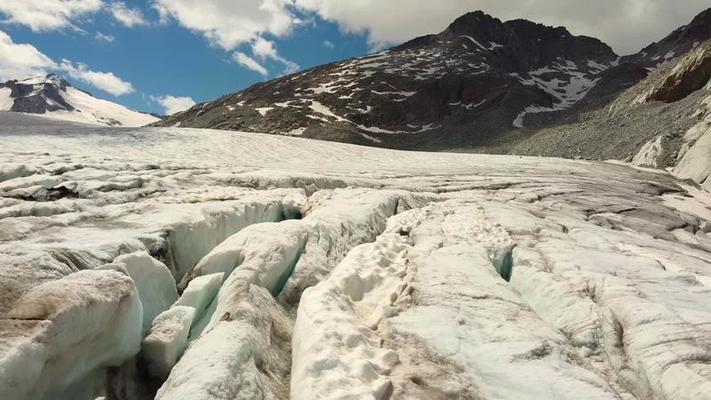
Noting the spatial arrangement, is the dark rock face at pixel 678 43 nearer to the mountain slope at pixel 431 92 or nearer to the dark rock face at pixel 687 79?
the mountain slope at pixel 431 92

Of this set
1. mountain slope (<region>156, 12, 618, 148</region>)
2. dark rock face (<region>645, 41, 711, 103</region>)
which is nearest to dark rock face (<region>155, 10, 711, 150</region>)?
mountain slope (<region>156, 12, 618, 148</region>)

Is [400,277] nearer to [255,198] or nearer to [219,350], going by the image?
[219,350]

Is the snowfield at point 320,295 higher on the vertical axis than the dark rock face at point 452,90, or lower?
lower

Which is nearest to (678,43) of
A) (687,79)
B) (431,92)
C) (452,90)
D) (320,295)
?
(452,90)

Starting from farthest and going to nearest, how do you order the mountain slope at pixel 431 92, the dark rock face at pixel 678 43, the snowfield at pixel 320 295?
the dark rock face at pixel 678 43
the mountain slope at pixel 431 92
the snowfield at pixel 320 295

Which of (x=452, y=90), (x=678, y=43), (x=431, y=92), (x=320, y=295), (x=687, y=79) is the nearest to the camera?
(x=320, y=295)

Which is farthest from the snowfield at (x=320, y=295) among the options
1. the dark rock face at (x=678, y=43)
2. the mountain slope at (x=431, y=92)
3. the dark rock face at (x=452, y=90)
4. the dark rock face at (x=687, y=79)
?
the dark rock face at (x=678, y=43)

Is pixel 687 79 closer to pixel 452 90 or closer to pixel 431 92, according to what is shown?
pixel 431 92
